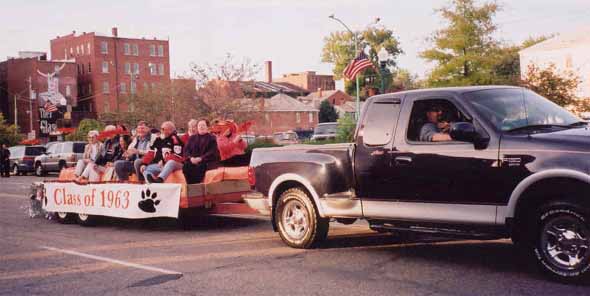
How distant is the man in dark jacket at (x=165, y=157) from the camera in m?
12.1

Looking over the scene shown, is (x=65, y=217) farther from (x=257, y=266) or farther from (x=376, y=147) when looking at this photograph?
(x=376, y=147)

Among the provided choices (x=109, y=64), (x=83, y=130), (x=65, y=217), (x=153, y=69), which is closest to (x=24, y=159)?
(x=65, y=217)

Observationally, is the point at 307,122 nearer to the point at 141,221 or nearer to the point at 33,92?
the point at 33,92

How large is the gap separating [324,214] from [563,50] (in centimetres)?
5387

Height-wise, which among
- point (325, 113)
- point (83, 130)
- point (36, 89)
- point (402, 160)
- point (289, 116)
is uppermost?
point (36, 89)

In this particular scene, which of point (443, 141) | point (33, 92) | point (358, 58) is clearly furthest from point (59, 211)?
point (33, 92)

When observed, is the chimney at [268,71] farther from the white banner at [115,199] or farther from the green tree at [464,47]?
the white banner at [115,199]

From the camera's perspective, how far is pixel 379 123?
8.55 metres

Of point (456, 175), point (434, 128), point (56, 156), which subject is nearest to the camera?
point (456, 175)

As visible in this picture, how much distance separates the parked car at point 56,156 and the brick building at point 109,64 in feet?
216

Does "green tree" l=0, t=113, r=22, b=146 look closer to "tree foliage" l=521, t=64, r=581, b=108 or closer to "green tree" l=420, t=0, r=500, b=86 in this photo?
"green tree" l=420, t=0, r=500, b=86

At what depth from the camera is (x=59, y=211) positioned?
1375 centimetres

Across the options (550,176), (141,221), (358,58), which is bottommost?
(141,221)

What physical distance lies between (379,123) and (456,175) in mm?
1343
